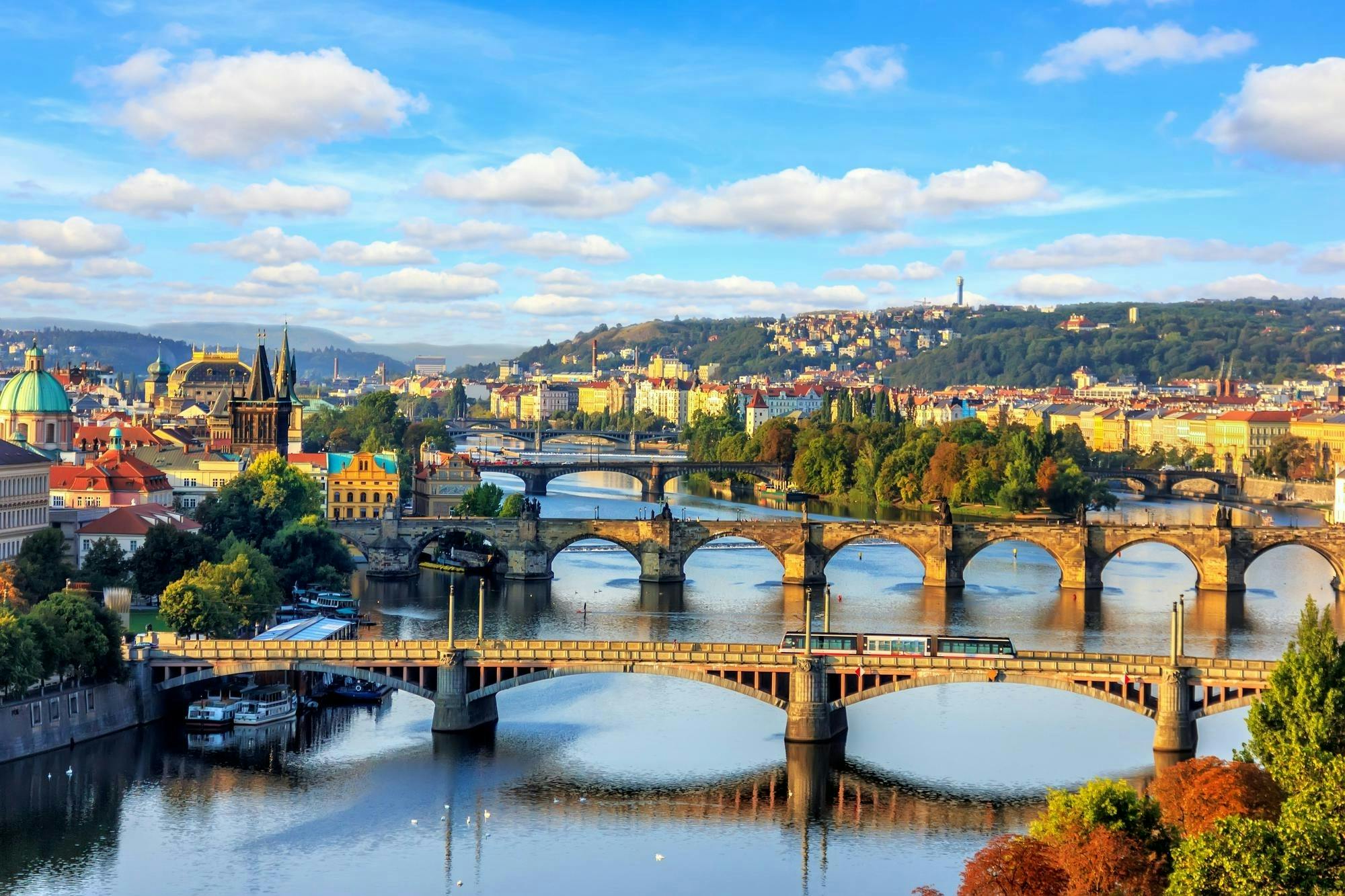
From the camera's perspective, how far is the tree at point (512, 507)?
234ft

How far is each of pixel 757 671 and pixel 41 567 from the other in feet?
61.9

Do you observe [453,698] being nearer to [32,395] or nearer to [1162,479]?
[32,395]

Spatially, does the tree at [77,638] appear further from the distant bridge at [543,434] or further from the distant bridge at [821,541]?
the distant bridge at [543,434]

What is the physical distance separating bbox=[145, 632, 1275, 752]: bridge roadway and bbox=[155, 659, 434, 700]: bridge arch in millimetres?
27

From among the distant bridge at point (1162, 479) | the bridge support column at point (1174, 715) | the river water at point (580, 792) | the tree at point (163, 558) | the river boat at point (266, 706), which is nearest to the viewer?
the river water at point (580, 792)

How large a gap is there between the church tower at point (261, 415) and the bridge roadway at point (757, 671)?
1602 inches

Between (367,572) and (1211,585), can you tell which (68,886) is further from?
(1211,585)

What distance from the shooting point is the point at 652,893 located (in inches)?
1150

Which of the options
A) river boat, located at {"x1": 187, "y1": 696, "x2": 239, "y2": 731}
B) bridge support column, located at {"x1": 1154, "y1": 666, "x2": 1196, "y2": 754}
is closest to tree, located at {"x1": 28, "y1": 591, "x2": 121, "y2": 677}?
river boat, located at {"x1": 187, "y1": 696, "x2": 239, "y2": 731}

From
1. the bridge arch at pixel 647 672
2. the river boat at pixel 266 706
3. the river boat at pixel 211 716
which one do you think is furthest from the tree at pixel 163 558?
the bridge arch at pixel 647 672

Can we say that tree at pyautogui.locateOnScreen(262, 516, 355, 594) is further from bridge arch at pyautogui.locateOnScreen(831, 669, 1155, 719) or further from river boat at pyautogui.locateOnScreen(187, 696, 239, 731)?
bridge arch at pyautogui.locateOnScreen(831, 669, 1155, 719)

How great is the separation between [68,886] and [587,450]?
402 ft

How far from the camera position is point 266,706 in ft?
132

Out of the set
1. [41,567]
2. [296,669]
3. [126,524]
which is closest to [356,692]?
[296,669]
